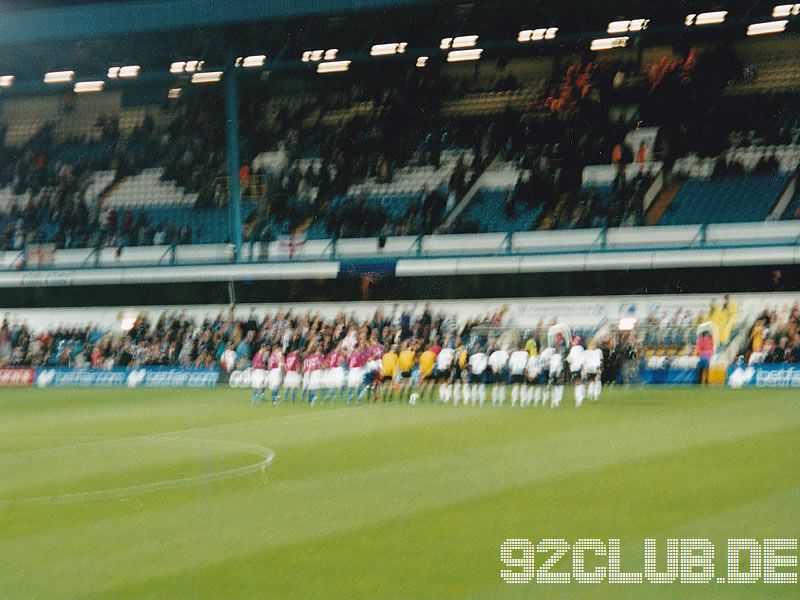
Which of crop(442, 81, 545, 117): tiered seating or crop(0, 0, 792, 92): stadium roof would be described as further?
crop(442, 81, 545, 117): tiered seating

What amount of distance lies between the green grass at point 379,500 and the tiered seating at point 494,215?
12054 mm

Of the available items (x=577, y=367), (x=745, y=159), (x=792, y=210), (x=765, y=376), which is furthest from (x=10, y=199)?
(x=765, y=376)

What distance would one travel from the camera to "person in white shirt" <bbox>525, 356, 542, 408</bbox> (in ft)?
80.6

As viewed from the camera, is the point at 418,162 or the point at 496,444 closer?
the point at 496,444

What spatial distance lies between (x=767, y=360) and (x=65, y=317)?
22.6 m

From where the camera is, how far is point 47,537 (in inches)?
438

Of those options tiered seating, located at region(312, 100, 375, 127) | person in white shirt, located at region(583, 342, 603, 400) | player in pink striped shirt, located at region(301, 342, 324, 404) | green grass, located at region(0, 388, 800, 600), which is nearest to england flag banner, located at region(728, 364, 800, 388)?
person in white shirt, located at region(583, 342, 603, 400)

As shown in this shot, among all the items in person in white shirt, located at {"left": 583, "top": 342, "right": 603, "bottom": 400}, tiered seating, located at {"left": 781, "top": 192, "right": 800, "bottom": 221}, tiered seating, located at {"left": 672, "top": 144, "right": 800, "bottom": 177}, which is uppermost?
tiered seating, located at {"left": 672, "top": 144, "right": 800, "bottom": 177}

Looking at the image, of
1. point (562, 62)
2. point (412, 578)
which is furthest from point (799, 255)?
point (412, 578)

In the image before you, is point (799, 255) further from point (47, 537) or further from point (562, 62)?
point (47, 537)

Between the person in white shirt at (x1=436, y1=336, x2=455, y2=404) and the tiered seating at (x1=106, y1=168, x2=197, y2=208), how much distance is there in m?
15.6

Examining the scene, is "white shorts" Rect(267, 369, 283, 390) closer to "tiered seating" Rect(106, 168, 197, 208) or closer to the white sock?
the white sock

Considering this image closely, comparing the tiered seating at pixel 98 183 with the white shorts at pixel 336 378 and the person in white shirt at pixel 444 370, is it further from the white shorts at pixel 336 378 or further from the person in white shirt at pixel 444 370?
the person in white shirt at pixel 444 370

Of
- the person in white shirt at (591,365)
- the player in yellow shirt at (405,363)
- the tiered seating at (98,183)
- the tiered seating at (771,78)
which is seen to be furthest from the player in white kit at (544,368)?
the tiered seating at (98,183)
